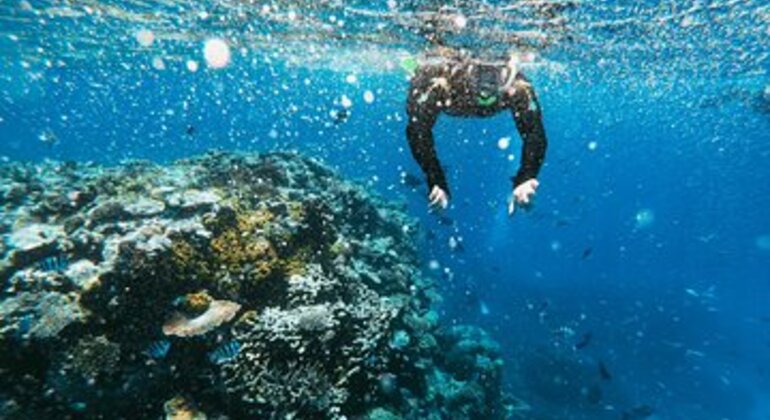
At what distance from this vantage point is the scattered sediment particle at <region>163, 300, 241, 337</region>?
645cm

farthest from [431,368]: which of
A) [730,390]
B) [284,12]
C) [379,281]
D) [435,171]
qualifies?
[730,390]

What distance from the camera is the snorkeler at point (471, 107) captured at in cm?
508

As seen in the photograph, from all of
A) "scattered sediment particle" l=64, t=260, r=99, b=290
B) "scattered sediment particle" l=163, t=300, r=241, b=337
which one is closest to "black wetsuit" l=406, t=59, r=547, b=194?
"scattered sediment particle" l=163, t=300, r=241, b=337

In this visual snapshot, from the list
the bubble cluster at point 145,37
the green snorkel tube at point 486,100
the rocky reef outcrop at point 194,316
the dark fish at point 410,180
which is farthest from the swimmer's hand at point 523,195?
the bubble cluster at point 145,37

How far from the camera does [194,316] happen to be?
6801 mm

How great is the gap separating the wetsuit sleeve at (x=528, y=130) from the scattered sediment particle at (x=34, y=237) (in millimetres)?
7080

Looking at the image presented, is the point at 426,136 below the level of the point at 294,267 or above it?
above

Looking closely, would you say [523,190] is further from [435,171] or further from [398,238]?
[398,238]

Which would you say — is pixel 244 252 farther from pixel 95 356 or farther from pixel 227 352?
pixel 95 356

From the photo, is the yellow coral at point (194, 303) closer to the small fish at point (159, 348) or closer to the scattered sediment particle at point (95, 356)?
the small fish at point (159, 348)

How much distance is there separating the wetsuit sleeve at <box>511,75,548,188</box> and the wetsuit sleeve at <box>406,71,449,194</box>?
75 cm

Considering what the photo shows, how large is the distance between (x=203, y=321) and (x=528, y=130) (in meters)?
4.39

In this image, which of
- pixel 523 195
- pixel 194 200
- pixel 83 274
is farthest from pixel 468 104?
pixel 83 274

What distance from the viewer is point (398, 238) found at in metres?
15.6
